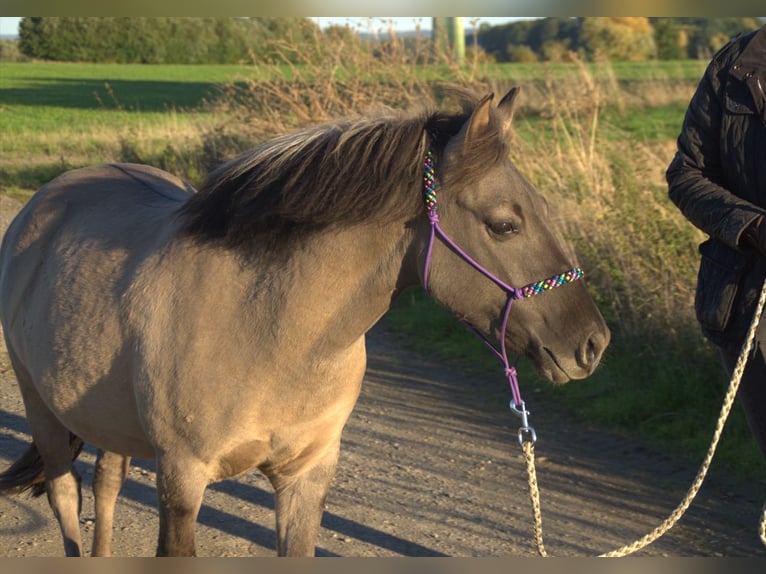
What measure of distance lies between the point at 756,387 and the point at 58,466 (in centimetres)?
306

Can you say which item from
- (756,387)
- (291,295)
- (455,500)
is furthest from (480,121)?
(455,500)

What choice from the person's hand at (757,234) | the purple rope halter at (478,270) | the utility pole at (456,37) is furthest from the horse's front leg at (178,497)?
the utility pole at (456,37)

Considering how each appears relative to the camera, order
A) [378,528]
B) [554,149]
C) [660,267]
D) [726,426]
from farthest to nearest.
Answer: [554,149] → [660,267] → [726,426] → [378,528]

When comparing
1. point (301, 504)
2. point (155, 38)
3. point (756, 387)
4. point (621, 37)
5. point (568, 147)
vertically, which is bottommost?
point (621, 37)

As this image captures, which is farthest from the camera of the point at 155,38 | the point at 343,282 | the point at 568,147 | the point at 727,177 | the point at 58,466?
the point at 155,38

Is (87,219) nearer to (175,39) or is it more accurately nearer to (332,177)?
(332,177)

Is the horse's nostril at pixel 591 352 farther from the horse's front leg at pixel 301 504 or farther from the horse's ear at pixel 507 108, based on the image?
the horse's front leg at pixel 301 504

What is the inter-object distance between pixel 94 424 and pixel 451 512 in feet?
6.93

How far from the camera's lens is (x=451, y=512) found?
498 centimetres

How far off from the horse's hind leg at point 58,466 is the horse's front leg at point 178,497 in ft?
3.82

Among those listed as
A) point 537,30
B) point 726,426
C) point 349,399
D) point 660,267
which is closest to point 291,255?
point 349,399

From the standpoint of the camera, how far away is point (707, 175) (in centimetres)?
328

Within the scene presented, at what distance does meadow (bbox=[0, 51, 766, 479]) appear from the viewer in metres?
6.42

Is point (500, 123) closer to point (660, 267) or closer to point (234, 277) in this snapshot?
point (234, 277)
